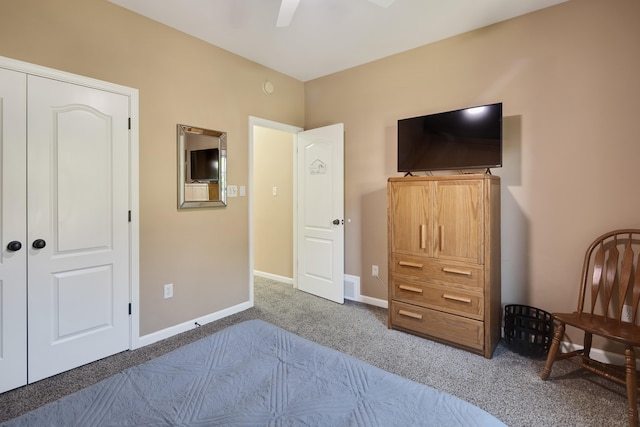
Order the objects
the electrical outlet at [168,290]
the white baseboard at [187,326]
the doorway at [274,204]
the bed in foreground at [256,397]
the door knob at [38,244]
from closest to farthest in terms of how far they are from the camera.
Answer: the bed in foreground at [256,397]
the door knob at [38,244]
the white baseboard at [187,326]
the electrical outlet at [168,290]
the doorway at [274,204]

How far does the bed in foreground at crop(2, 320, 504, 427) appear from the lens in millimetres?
931

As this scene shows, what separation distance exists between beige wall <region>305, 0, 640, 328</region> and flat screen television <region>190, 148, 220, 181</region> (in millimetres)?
2025

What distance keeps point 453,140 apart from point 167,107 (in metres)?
2.51

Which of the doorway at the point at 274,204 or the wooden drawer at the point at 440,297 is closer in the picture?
the wooden drawer at the point at 440,297

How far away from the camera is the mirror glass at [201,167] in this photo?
112 inches

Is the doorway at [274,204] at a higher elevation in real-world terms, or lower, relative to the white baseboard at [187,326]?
higher

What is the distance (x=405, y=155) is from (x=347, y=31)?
4.11 ft

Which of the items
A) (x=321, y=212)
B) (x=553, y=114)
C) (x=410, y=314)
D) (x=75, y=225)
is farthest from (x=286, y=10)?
(x=410, y=314)

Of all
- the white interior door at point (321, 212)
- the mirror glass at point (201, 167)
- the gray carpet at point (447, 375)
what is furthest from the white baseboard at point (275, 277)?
the mirror glass at point (201, 167)

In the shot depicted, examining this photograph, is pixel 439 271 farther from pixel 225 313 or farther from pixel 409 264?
pixel 225 313

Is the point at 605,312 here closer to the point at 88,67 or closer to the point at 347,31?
the point at 347,31

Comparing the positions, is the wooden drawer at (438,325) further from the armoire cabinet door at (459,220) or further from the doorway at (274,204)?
the doorway at (274,204)

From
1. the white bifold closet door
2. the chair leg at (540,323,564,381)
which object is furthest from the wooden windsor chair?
the white bifold closet door

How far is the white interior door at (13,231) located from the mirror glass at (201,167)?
104cm
